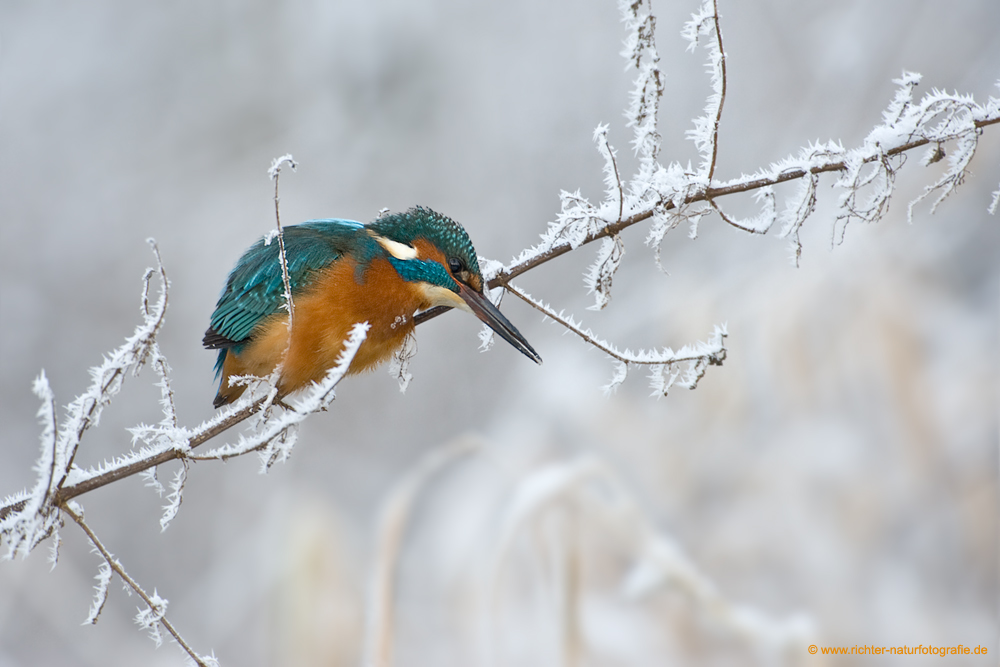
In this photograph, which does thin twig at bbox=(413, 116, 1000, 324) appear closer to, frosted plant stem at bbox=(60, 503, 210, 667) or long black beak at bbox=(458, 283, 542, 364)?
long black beak at bbox=(458, 283, 542, 364)

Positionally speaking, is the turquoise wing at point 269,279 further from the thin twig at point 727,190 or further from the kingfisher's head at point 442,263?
the thin twig at point 727,190

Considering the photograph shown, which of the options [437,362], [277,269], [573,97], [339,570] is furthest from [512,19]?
[339,570]

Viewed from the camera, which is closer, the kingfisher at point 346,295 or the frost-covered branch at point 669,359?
the frost-covered branch at point 669,359

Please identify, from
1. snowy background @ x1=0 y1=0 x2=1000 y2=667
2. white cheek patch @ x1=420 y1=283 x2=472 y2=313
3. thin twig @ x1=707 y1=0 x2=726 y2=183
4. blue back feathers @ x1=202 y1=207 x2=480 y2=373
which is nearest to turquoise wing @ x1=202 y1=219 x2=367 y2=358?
blue back feathers @ x1=202 y1=207 x2=480 y2=373

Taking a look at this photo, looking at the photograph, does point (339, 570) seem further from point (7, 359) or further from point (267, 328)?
point (7, 359)

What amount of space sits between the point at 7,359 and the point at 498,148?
178 centimetres

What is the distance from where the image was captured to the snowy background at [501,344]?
6.17 ft

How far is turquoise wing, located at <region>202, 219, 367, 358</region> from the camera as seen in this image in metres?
1.21

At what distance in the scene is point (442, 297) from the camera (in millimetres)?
1166

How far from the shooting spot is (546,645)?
1806 mm

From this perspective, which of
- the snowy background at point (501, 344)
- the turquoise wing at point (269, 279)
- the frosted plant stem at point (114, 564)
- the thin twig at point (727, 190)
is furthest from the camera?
the snowy background at point (501, 344)

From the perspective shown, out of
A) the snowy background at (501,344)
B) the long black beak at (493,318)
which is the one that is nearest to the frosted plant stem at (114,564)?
the long black beak at (493,318)

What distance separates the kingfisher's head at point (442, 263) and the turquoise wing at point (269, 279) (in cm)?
10

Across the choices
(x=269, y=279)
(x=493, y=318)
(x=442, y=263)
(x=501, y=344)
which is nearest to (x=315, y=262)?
(x=269, y=279)
